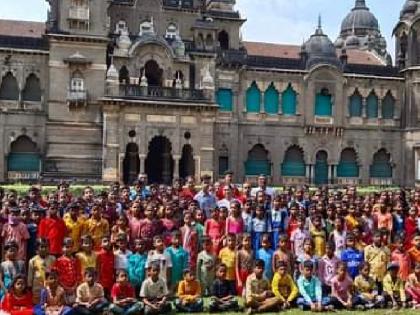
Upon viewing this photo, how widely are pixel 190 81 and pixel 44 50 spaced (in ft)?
28.0

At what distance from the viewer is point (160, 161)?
4406 cm

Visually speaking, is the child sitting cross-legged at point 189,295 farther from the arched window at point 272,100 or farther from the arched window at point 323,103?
the arched window at point 323,103

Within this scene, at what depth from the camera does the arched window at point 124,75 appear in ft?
139

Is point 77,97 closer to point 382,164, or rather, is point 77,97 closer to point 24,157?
point 24,157

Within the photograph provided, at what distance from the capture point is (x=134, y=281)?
45.5 ft

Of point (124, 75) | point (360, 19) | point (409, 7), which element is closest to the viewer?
point (124, 75)

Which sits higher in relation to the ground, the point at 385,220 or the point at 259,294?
the point at 385,220

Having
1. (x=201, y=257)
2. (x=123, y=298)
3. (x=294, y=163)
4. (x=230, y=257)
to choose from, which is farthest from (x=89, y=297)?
(x=294, y=163)

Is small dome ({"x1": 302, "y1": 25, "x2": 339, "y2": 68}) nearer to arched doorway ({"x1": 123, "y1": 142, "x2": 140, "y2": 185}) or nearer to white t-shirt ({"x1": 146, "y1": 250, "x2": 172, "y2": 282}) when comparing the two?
arched doorway ({"x1": 123, "y1": 142, "x2": 140, "y2": 185})

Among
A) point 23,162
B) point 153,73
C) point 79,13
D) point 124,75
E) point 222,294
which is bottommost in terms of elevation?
point 222,294

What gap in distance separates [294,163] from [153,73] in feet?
36.4

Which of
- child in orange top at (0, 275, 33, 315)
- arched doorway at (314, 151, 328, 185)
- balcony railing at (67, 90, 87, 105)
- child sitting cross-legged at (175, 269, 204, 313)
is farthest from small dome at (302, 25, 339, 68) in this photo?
child in orange top at (0, 275, 33, 315)

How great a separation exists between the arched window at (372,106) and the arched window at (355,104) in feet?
1.81

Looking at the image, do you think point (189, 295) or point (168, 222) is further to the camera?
point (168, 222)
